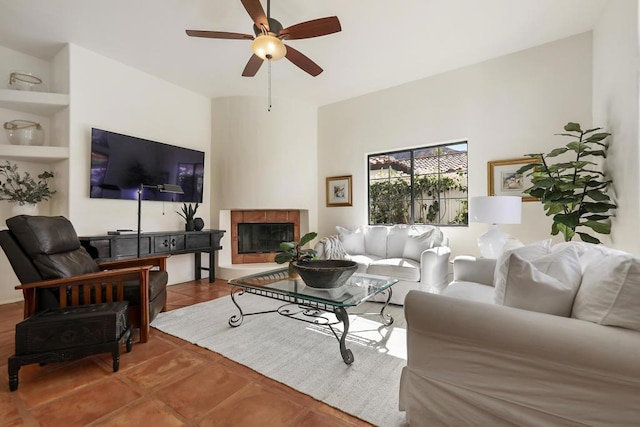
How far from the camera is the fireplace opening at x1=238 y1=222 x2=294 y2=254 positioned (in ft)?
16.2

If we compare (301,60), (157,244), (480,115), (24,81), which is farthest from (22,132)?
(480,115)

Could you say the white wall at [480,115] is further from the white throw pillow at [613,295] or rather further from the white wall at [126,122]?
the white throw pillow at [613,295]

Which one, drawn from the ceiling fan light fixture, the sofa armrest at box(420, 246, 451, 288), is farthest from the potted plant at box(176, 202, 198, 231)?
the sofa armrest at box(420, 246, 451, 288)

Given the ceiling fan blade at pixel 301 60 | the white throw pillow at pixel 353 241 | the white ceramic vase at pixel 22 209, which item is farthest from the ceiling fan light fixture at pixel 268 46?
the white ceramic vase at pixel 22 209

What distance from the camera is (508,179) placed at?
3471 mm

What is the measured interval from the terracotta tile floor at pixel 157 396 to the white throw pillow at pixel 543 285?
0.97m

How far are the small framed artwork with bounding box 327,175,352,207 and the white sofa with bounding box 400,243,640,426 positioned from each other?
3563 millimetres

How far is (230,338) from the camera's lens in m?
2.35

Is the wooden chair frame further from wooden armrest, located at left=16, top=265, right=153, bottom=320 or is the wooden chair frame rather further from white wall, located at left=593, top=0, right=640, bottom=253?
white wall, located at left=593, top=0, right=640, bottom=253

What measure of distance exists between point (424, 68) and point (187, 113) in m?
3.56

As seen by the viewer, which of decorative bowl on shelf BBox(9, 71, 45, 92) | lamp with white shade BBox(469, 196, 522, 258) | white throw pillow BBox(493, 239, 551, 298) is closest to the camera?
white throw pillow BBox(493, 239, 551, 298)

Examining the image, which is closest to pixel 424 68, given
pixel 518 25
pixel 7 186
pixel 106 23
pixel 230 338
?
pixel 518 25

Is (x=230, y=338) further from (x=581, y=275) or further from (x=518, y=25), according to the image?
(x=518, y=25)

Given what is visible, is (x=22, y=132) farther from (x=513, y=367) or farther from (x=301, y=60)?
(x=513, y=367)
